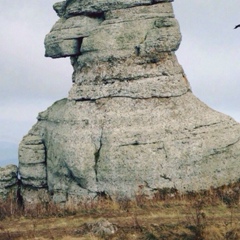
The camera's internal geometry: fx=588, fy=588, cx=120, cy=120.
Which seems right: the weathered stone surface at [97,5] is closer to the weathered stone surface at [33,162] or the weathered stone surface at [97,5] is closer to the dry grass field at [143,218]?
the weathered stone surface at [33,162]

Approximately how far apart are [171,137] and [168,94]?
195 centimetres

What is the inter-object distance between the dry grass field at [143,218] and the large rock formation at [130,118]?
32.0 inches

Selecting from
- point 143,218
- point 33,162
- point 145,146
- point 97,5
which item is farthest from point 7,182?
point 143,218

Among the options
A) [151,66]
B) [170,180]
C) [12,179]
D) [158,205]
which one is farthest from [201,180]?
[12,179]

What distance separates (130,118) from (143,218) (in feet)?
17.3

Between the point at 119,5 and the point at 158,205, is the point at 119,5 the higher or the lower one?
the higher one

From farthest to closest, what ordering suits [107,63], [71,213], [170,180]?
[107,63] < [170,180] < [71,213]

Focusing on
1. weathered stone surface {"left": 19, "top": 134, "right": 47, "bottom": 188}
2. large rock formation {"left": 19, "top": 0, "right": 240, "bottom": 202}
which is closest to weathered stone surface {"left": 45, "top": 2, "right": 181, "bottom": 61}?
large rock formation {"left": 19, "top": 0, "right": 240, "bottom": 202}

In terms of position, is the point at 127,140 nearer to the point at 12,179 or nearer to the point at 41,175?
the point at 41,175

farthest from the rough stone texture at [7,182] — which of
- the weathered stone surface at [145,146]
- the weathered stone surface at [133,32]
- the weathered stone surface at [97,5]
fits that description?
the weathered stone surface at [97,5]

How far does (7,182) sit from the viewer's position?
27906mm

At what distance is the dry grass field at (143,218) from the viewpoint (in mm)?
18344

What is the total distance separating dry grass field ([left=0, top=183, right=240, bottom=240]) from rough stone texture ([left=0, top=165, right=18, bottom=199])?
295 cm

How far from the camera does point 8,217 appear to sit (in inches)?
878
